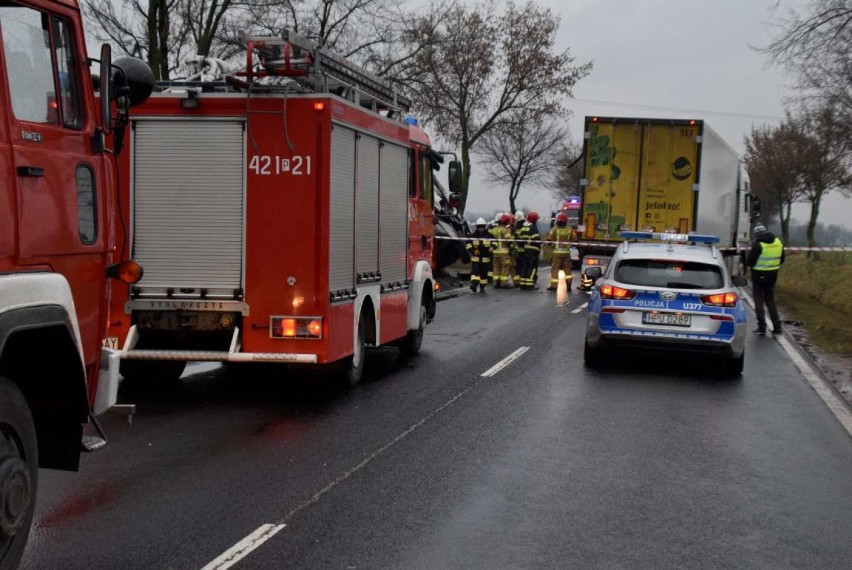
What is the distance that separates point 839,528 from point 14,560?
175 inches

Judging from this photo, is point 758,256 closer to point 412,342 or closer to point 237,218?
point 412,342

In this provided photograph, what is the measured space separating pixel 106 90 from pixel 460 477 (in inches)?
133

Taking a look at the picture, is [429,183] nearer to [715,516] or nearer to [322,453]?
[322,453]

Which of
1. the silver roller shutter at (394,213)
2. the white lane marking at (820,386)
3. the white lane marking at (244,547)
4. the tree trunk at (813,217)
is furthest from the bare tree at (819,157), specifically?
the white lane marking at (244,547)

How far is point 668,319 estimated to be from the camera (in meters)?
11.3

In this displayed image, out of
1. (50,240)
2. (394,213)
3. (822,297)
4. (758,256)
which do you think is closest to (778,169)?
(822,297)

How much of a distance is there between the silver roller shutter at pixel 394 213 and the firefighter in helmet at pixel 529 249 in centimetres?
1377

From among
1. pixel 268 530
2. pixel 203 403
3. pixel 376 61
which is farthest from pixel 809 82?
pixel 268 530

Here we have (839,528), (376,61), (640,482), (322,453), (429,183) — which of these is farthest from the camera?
(376,61)

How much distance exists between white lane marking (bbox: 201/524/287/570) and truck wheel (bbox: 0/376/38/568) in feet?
3.07

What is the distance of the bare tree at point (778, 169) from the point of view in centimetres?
4750

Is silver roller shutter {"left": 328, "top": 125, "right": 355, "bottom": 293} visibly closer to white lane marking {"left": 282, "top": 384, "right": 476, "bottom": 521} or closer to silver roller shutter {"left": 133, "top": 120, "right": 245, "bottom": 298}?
silver roller shutter {"left": 133, "top": 120, "right": 245, "bottom": 298}

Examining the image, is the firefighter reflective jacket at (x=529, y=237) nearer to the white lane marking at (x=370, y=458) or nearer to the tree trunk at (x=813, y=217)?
the white lane marking at (x=370, y=458)

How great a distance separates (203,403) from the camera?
918 centimetres
